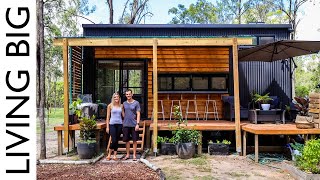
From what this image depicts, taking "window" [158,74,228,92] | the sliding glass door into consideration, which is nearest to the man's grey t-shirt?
the sliding glass door

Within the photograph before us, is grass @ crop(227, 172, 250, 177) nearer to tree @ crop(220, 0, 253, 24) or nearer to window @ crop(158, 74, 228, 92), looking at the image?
window @ crop(158, 74, 228, 92)

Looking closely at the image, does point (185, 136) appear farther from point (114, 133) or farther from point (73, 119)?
point (73, 119)

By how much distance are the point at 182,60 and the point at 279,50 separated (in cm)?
302

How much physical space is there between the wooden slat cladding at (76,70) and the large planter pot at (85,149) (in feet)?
9.19

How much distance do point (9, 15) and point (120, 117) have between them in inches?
212

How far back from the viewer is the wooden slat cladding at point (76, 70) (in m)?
10.2

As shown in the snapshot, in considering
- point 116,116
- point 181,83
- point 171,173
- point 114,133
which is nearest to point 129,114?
point 116,116

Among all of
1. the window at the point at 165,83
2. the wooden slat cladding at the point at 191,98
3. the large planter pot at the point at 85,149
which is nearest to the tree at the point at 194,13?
the window at the point at 165,83

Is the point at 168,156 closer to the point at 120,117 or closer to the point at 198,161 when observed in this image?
the point at 198,161

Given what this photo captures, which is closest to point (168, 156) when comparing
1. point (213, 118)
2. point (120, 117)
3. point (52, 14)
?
point (120, 117)

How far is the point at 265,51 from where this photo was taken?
31.0 feet

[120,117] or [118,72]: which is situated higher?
[118,72]

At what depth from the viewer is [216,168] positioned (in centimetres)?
669

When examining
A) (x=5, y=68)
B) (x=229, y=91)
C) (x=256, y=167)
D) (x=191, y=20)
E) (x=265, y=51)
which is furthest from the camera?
(x=191, y=20)
